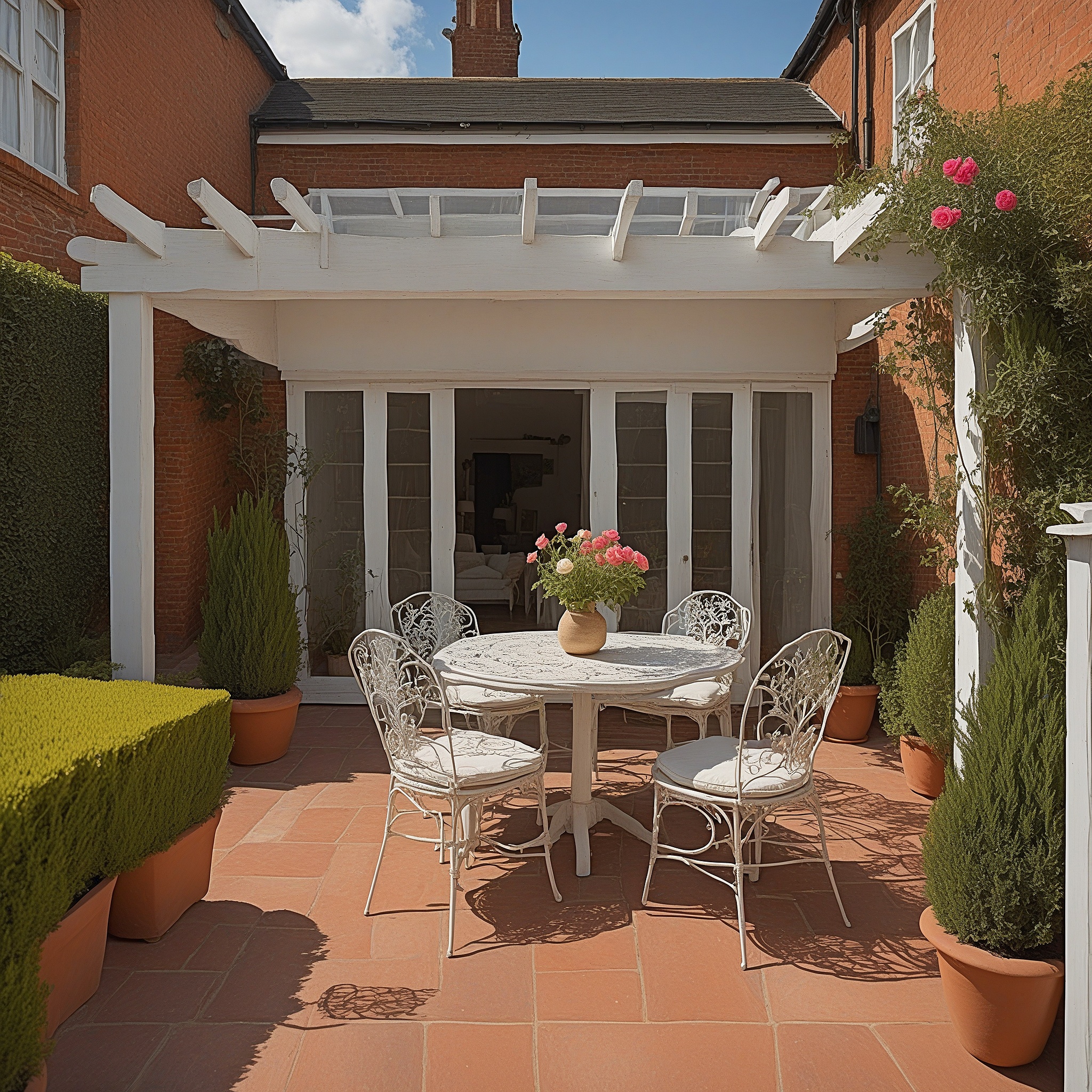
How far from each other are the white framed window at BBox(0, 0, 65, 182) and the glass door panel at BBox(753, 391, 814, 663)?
4.89 meters

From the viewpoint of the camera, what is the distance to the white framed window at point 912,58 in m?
6.13

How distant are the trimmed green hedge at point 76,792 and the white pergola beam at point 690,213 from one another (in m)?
3.51

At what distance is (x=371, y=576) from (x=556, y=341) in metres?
2.15

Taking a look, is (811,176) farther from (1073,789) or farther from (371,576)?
(1073,789)

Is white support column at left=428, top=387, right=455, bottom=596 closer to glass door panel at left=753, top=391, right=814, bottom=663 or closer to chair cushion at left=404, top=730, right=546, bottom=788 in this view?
glass door panel at left=753, top=391, right=814, bottom=663

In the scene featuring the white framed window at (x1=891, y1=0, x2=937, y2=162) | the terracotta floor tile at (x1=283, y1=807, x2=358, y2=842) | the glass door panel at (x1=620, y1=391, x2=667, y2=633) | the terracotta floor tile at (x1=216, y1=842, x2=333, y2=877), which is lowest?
the terracotta floor tile at (x1=216, y1=842, x2=333, y2=877)

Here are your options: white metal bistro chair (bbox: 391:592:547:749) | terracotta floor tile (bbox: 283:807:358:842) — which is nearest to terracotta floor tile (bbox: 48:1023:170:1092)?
terracotta floor tile (bbox: 283:807:358:842)

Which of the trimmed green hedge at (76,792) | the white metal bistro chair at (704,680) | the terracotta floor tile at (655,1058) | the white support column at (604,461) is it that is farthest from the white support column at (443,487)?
the terracotta floor tile at (655,1058)

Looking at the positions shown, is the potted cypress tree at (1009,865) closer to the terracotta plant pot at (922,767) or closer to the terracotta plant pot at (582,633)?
the terracotta plant pot at (582,633)

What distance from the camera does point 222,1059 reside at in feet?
8.41

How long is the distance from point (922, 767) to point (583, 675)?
2.17m

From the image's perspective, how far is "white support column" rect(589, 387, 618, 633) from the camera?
21.4 ft

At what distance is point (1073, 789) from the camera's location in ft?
7.73

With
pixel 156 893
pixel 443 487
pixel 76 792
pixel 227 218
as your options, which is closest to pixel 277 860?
pixel 156 893
